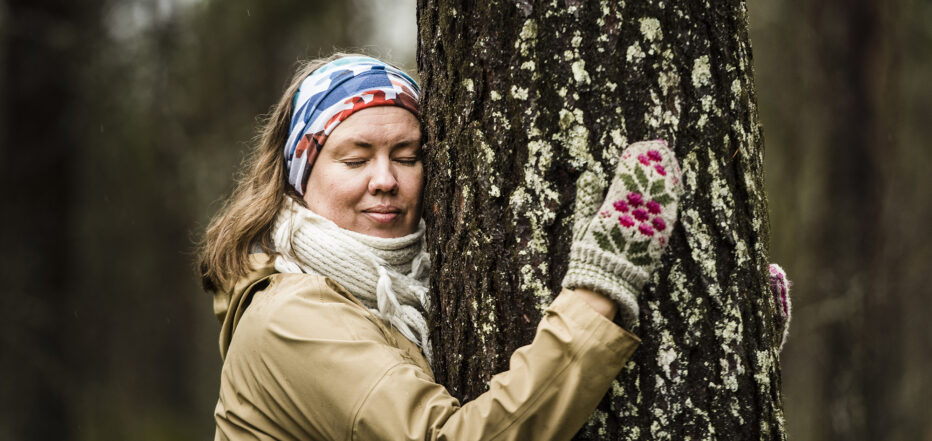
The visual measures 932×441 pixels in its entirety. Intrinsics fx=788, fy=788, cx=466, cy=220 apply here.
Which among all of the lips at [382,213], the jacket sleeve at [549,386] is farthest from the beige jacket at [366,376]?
the lips at [382,213]

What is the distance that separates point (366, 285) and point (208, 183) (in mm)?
9768

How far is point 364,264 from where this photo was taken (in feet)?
7.52

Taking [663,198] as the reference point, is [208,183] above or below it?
below

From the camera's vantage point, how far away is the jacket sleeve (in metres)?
1.67

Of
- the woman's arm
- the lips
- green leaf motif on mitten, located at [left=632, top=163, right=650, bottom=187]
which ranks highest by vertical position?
green leaf motif on mitten, located at [left=632, top=163, right=650, bottom=187]

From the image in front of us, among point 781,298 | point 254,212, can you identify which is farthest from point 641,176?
point 254,212

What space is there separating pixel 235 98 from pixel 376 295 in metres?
8.60

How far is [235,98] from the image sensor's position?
1025cm

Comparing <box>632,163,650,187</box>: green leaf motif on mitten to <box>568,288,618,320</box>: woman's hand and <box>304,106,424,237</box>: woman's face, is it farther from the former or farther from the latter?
<box>304,106,424,237</box>: woman's face

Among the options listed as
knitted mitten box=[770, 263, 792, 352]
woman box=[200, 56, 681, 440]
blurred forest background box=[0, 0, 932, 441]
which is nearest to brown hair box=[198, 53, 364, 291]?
woman box=[200, 56, 681, 440]

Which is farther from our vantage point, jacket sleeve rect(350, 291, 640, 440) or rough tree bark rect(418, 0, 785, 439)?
rough tree bark rect(418, 0, 785, 439)

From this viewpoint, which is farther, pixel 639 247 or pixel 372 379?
pixel 372 379

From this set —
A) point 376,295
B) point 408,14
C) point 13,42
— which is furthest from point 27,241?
point 376,295

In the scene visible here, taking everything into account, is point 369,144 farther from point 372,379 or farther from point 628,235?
point 628,235
